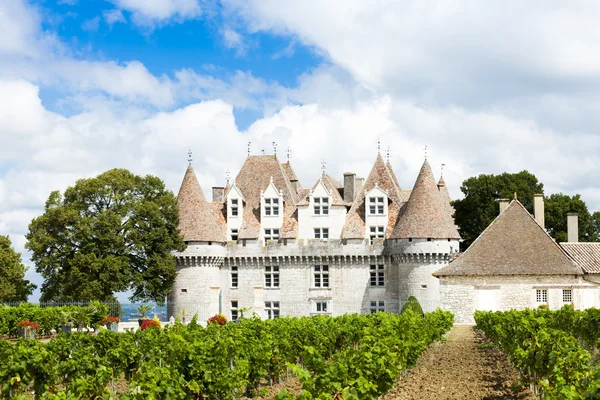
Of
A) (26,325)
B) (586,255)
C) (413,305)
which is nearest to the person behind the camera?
(26,325)

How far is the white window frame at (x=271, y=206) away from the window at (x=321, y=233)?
8.61 ft

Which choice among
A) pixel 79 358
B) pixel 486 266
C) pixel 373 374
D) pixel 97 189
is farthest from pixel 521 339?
pixel 97 189

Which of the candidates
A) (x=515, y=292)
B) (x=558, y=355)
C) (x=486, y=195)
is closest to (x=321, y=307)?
(x=515, y=292)

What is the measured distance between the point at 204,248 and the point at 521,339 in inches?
1251

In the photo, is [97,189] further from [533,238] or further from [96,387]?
[96,387]

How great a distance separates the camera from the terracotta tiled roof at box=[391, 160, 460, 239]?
163ft

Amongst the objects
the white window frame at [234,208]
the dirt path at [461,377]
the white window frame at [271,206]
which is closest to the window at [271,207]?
the white window frame at [271,206]

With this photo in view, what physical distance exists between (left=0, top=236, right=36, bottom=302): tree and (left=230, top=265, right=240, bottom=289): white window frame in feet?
40.6

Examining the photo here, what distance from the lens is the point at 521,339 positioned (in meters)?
21.7

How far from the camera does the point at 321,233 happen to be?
5266 cm

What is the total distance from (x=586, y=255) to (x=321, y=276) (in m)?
15.1

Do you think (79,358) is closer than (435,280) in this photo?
Yes

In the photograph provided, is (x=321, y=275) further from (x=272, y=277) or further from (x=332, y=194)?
(x=332, y=194)

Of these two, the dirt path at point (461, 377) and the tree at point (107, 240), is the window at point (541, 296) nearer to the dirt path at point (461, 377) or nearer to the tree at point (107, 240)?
the dirt path at point (461, 377)
